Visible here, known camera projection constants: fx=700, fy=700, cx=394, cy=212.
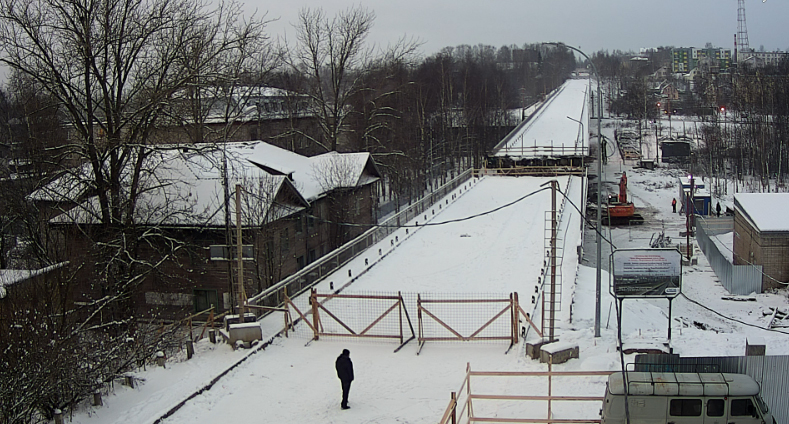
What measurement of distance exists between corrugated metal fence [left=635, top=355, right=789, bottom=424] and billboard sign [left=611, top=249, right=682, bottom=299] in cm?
448

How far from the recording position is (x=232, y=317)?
15.7 m

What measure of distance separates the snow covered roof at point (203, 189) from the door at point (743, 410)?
46.3 feet

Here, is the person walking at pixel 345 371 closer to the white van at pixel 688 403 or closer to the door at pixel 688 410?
the white van at pixel 688 403

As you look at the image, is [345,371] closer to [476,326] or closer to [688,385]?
[688,385]

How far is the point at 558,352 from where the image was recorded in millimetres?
13578

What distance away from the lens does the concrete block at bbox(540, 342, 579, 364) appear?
44.5 feet

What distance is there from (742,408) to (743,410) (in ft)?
0.10

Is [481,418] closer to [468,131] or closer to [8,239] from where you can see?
[8,239]

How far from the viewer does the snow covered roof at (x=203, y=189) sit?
22.4 metres

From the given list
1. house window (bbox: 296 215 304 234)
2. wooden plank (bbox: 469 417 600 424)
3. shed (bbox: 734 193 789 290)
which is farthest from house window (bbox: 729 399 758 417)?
house window (bbox: 296 215 304 234)

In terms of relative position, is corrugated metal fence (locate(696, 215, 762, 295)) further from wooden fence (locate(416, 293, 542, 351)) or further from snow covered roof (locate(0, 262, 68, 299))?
snow covered roof (locate(0, 262, 68, 299))

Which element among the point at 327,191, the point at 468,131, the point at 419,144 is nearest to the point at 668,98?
the point at 468,131

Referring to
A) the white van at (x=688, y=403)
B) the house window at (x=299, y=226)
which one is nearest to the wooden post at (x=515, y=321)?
the white van at (x=688, y=403)

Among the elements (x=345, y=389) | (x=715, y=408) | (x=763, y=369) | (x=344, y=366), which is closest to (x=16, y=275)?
(x=345, y=389)
